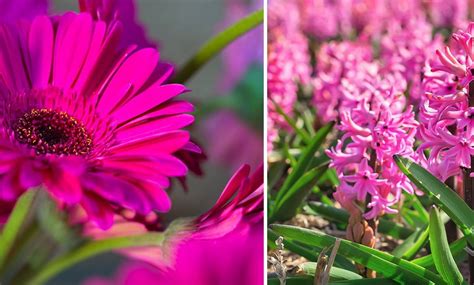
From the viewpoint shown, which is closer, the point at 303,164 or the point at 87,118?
the point at 87,118

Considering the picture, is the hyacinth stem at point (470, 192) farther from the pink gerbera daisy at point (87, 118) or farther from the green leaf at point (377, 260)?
the pink gerbera daisy at point (87, 118)

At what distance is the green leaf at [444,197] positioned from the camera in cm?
144

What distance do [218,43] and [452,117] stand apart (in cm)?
43

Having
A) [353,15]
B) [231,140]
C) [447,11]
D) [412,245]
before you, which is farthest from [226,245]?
[447,11]

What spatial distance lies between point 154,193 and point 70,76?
0.73 feet

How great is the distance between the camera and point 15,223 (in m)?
1.29

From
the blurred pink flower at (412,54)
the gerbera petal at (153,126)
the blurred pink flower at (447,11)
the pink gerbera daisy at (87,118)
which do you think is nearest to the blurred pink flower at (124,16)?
the pink gerbera daisy at (87,118)

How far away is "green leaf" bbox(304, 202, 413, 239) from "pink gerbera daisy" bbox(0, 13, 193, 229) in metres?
0.60

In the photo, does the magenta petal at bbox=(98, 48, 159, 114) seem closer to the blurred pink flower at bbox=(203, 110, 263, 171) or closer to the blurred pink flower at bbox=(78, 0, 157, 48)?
the blurred pink flower at bbox=(78, 0, 157, 48)

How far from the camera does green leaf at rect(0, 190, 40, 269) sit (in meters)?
1.27

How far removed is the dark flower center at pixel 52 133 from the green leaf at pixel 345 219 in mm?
710

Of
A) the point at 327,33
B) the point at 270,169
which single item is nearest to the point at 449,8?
the point at 327,33

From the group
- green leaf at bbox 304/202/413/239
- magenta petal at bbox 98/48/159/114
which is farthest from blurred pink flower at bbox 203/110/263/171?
green leaf at bbox 304/202/413/239

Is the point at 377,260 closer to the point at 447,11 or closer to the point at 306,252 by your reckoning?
the point at 306,252
